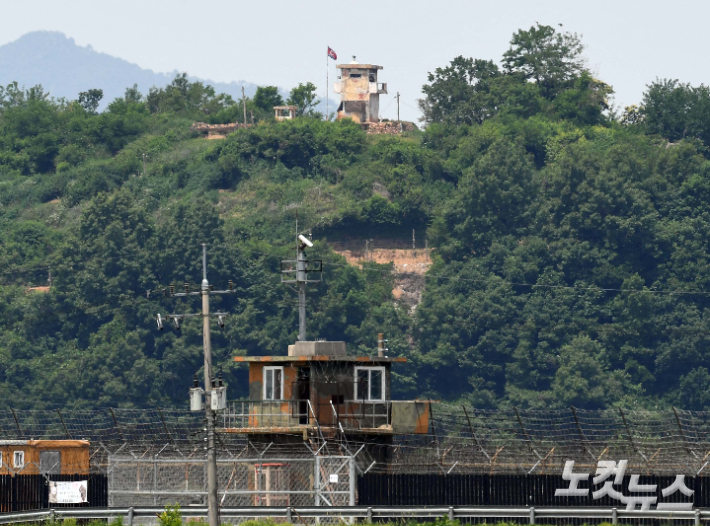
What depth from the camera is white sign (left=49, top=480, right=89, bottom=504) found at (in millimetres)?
51938

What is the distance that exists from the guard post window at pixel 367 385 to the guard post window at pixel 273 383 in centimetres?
251

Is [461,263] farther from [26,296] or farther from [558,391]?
[26,296]

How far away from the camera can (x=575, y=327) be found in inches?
6973

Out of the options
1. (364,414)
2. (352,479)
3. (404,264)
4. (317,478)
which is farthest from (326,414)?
(404,264)

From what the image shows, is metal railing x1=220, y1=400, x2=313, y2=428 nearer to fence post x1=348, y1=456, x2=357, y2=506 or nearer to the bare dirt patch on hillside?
fence post x1=348, y1=456, x2=357, y2=506

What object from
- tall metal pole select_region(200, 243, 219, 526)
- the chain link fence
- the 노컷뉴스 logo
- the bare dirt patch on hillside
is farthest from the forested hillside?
tall metal pole select_region(200, 243, 219, 526)

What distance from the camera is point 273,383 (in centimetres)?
5894

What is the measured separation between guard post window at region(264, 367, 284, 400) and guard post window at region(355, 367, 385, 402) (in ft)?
8.22

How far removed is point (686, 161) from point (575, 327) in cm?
3172

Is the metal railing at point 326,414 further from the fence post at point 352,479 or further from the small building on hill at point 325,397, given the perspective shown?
the fence post at point 352,479

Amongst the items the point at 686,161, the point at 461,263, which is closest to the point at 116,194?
the point at 461,263

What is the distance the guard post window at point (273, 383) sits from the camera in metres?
58.8

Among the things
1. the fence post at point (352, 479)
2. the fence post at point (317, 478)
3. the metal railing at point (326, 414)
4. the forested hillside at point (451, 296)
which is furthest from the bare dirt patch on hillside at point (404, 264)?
the fence post at point (352, 479)

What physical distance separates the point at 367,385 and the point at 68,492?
10.9 m
